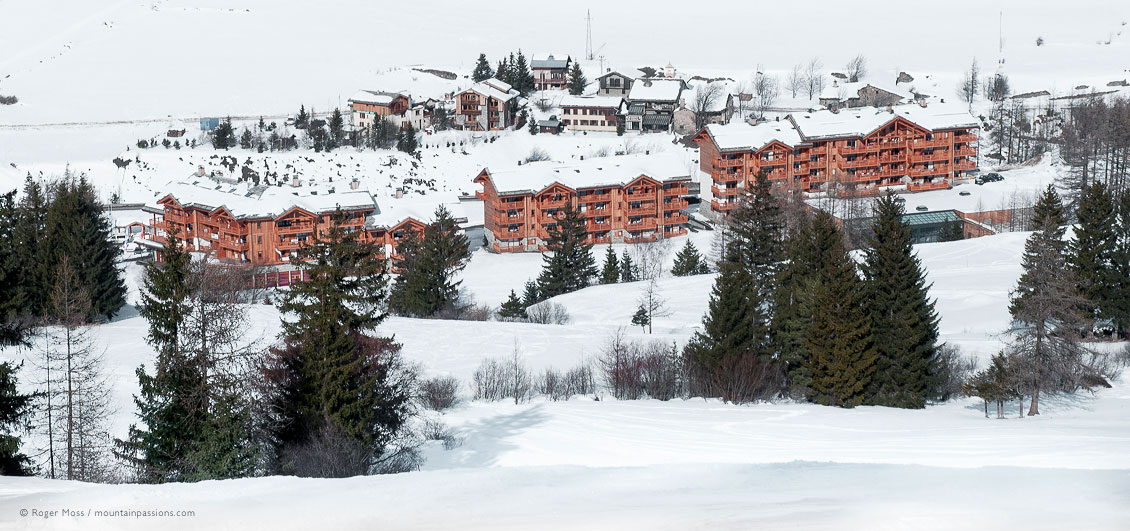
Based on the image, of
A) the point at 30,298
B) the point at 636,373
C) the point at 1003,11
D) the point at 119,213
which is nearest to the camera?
the point at 636,373

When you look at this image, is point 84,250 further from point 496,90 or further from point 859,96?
point 859,96

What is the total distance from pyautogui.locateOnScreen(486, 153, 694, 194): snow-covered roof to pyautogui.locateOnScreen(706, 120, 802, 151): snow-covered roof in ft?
8.83

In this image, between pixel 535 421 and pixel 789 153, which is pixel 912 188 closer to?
pixel 789 153

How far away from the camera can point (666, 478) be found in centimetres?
1372

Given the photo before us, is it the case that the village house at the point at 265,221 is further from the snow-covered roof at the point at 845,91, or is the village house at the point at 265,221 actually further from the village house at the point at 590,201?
the snow-covered roof at the point at 845,91

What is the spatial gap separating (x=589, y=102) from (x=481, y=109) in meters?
6.68

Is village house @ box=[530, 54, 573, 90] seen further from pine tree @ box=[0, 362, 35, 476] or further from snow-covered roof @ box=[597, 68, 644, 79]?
pine tree @ box=[0, 362, 35, 476]

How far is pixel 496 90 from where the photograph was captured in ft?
247

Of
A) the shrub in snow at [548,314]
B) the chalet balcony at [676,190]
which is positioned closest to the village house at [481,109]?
the chalet balcony at [676,190]

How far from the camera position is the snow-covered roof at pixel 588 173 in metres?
54.2

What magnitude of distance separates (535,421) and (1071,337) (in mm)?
10313

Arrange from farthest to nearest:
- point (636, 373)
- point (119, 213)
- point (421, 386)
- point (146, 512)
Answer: point (119, 213), point (636, 373), point (421, 386), point (146, 512)

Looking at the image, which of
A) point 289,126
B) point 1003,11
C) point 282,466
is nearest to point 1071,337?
point 282,466

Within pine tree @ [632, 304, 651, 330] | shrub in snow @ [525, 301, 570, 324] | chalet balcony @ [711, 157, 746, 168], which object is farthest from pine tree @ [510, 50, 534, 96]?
pine tree @ [632, 304, 651, 330]
